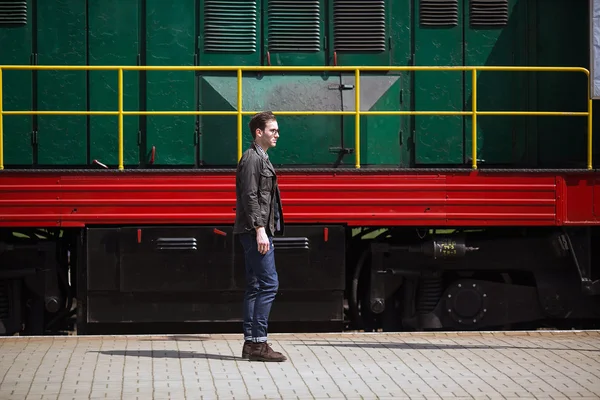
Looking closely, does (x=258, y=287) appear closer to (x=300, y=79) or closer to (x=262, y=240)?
(x=262, y=240)

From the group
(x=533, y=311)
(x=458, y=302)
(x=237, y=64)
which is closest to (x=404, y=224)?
(x=458, y=302)

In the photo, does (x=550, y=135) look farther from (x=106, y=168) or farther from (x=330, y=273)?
(x=106, y=168)

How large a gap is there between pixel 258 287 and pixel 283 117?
2686 mm

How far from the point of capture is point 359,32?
9.72m

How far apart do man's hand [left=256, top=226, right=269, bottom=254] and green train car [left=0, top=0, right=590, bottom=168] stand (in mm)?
2497

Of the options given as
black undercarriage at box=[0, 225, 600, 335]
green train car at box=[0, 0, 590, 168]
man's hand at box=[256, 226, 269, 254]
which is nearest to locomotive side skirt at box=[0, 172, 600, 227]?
black undercarriage at box=[0, 225, 600, 335]

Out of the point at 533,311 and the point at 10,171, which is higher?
the point at 10,171

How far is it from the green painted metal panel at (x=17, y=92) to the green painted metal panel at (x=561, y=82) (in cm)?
494

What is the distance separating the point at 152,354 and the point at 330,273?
2.01 metres

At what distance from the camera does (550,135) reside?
9891 mm

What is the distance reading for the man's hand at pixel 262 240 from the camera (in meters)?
7.07

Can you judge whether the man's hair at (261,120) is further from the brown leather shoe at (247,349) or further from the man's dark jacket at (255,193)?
the brown leather shoe at (247,349)

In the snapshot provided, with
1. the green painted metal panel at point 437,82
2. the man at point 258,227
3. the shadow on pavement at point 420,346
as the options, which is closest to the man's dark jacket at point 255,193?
the man at point 258,227

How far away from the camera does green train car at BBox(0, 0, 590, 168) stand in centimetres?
950
